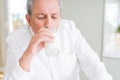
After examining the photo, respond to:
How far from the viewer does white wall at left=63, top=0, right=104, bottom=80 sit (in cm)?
212

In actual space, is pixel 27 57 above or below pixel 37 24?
below

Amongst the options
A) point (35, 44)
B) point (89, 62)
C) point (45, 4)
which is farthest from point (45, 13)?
point (89, 62)

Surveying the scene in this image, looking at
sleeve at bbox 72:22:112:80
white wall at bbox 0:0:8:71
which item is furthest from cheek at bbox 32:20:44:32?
white wall at bbox 0:0:8:71

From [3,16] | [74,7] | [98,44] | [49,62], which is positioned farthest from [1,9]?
[49,62]

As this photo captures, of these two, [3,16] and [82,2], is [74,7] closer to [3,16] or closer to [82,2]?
[82,2]

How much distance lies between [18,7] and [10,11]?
0.13 m

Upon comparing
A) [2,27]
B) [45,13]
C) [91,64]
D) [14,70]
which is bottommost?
[2,27]

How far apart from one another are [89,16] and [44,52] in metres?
0.86

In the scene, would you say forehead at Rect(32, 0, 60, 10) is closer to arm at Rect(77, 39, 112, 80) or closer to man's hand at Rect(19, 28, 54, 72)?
man's hand at Rect(19, 28, 54, 72)

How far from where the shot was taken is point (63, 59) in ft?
4.83

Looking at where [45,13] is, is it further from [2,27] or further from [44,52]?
[2,27]

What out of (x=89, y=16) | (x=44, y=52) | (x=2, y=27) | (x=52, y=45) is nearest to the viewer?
A: (x=52, y=45)

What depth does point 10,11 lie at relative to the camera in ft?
11.3

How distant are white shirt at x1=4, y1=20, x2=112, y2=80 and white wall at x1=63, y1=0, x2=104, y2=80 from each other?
631 mm
